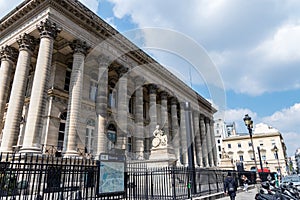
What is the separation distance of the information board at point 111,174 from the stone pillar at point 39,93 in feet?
21.7

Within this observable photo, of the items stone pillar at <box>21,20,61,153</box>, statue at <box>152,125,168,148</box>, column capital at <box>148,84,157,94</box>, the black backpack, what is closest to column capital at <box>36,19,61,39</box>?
stone pillar at <box>21,20,61,153</box>

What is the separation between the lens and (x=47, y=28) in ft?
48.1

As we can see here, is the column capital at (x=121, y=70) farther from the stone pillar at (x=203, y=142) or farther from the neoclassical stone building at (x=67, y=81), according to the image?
the stone pillar at (x=203, y=142)

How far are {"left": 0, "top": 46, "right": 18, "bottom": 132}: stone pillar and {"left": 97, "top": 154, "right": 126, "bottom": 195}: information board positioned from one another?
12302mm

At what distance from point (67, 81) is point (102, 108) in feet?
16.3

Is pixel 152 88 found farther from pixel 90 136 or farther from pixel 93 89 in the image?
pixel 90 136

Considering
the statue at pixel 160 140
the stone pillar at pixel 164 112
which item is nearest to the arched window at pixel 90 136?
the statue at pixel 160 140

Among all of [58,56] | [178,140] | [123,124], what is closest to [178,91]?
[178,140]

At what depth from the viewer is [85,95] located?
20328mm

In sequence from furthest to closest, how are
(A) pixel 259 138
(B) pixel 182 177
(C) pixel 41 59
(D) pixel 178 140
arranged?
(A) pixel 259 138 < (D) pixel 178 140 < (C) pixel 41 59 < (B) pixel 182 177

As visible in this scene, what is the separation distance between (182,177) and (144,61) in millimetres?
15284

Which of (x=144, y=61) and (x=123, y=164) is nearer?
(x=123, y=164)

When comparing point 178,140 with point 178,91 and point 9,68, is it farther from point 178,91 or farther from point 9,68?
point 9,68

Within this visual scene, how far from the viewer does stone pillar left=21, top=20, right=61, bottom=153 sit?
41.3 feet
